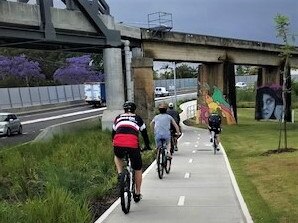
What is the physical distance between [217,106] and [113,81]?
48.6 ft

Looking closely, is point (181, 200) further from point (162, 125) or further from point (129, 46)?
point (129, 46)

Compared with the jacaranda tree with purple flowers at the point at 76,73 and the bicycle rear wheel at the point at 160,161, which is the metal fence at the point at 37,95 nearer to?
the jacaranda tree with purple flowers at the point at 76,73

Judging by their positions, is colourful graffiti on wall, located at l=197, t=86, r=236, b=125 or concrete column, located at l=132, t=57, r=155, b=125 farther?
colourful graffiti on wall, located at l=197, t=86, r=236, b=125

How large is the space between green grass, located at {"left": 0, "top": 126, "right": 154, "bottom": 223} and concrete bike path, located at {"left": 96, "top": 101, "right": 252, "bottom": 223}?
0.92m

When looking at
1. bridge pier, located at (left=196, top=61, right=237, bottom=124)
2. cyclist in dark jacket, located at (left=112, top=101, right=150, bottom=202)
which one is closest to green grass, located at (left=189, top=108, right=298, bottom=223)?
cyclist in dark jacket, located at (left=112, top=101, right=150, bottom=202)

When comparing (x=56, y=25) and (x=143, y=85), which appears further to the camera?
(x=143, y=85)

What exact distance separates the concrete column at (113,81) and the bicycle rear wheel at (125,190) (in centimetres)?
2382

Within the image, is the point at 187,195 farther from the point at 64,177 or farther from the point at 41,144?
the point at 41,144

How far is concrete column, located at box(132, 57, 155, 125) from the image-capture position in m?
38.2

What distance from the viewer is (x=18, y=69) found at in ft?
267

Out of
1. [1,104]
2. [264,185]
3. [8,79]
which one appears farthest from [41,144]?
[8,79]

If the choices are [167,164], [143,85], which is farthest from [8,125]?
[167,164]

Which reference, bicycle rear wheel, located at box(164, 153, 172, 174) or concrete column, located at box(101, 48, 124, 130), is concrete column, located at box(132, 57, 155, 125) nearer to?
concrete column, located at box(101, 48, 124, 130)

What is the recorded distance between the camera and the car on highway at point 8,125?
36562 mm
